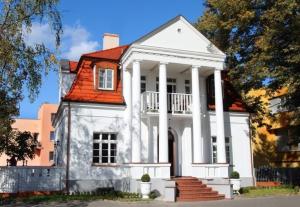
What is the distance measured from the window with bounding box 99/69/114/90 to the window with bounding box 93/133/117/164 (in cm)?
291

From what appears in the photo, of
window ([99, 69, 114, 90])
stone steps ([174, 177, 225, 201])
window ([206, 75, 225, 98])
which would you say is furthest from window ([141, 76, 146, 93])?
stone steps ([174, 177, 225, 201])

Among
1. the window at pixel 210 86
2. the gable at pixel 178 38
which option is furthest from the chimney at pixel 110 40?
the window at pixel 210 86

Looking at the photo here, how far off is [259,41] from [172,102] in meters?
6.12

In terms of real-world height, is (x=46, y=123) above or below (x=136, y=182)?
above

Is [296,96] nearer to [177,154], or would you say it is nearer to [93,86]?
[177,154]

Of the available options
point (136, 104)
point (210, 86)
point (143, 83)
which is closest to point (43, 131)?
point (143, 83)

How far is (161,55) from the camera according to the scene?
20.9m

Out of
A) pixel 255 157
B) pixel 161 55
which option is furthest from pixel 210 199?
pixel 255 157

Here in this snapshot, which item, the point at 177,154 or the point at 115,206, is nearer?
the point at 115,206

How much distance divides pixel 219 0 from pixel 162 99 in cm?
835

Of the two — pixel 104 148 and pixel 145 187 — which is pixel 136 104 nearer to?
pixel 104 148

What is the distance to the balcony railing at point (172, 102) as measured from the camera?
848 inches

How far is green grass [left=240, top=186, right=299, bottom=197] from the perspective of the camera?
2012 centimetres

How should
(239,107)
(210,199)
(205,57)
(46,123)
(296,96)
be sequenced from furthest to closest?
(46,123), (239,107), (296,96), (205,57), (210,199)
